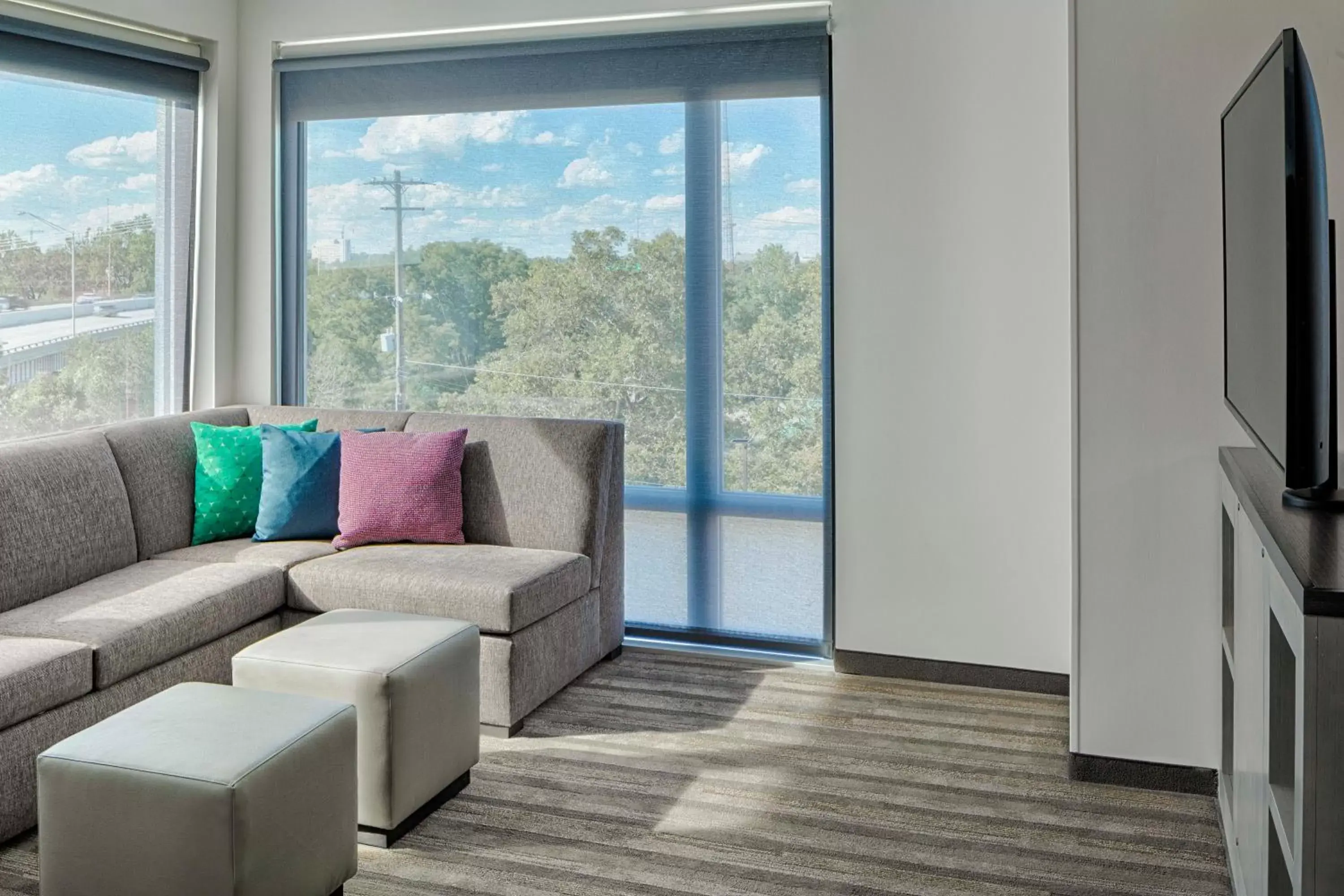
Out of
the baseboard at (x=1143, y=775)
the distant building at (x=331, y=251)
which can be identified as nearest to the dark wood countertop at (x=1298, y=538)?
the baseboard at (x=1143, y=775)

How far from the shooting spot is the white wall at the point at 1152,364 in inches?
119

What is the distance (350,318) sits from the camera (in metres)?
5.05

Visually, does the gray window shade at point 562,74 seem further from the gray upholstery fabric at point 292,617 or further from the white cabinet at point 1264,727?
the white cabinet at point 1264,727

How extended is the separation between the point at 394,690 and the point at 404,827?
13.3 inches

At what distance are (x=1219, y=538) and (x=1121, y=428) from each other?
0.36 m

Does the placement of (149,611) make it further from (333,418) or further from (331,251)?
(331,251)

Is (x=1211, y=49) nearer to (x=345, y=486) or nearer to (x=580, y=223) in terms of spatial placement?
(x=580, y=223)

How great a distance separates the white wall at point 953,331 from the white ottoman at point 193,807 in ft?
7.23

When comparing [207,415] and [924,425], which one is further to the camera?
[207,415]

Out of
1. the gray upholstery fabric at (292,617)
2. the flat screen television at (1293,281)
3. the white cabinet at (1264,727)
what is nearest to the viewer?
the white cabinet at (1264,727)

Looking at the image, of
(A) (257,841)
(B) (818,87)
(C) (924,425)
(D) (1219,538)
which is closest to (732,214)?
(B) (818,87)

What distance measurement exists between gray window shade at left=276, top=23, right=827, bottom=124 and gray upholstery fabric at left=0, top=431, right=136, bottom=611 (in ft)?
5.79

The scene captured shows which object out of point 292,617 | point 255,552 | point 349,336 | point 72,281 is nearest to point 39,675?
point 292,617

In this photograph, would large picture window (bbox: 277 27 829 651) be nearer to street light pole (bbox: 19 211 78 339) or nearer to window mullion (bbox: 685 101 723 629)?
window mullion (bbox: 685 101 723 629)
